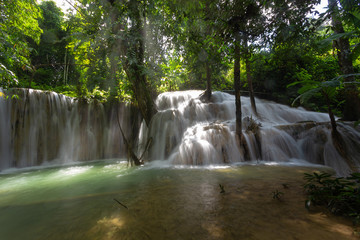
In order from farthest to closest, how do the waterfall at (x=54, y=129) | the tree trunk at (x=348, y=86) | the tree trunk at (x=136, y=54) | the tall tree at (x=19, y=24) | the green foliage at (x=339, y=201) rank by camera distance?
the waterfall at (x=54, y=129) < the tree trunk at (x=348, y=86) < the tall tree at (x=19, y=24) < the tree trunk at (x=136, y=54) < the green foliage at (x=339, y=201)

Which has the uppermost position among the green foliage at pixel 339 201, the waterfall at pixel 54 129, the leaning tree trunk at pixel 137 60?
the leaning tree trunk at pixel 137 60

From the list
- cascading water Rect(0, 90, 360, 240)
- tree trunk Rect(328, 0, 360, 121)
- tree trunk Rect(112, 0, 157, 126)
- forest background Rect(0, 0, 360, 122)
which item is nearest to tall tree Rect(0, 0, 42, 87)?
forest background Rect(0, 0, 360, 122)

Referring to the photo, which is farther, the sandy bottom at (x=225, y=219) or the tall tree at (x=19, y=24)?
the tall tree at (x=19, y=24)

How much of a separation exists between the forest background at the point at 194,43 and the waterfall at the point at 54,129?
1.05 m

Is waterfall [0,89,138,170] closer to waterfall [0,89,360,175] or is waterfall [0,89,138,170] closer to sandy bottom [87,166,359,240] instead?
waterfall [0,89,360,175]

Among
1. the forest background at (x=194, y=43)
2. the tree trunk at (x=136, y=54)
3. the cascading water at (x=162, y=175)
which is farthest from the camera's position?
the tree trunk at (x=136, y=54)

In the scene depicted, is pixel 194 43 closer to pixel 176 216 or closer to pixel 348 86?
pixel 176 216

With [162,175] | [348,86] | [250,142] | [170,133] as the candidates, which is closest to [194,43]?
[162,175]

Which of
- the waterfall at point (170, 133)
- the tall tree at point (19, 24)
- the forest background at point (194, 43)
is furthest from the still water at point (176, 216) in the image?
the tall tree at point (19, 24)

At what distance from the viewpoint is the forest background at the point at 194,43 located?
371cm

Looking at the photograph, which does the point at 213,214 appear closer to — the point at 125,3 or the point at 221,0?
the point at 221,0

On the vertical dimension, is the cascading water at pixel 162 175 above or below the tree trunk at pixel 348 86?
below

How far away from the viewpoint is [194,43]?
4379mm

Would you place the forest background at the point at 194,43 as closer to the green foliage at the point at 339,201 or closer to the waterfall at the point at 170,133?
the waterfall at the point at 170,133
